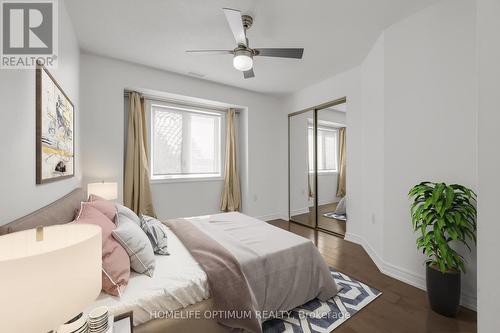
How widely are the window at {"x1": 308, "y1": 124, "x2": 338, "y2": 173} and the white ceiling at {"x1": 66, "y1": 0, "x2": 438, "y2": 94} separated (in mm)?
1075

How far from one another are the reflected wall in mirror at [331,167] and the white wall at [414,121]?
722mm

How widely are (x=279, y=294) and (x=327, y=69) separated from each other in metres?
3.19

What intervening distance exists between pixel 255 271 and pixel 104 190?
2285mm

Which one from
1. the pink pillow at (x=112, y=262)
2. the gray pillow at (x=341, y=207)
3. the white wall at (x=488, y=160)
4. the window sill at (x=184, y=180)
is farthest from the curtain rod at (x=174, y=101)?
the white wall at (x=488, y=160)

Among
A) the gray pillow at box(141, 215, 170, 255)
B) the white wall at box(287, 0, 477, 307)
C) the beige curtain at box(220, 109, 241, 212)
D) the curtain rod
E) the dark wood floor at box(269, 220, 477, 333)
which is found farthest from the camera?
the beige curtain at box(220, 109, 241, 212)

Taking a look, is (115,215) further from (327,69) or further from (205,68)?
(327,69)

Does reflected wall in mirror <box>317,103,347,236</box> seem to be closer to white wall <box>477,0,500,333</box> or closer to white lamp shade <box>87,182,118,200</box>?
white wall <box>477,0,500,333</box>

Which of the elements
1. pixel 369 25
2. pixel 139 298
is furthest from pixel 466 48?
pixel 139 298

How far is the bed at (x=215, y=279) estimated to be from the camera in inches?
47.2

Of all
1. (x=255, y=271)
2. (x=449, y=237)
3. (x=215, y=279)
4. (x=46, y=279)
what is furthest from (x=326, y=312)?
(x=46, y=279)

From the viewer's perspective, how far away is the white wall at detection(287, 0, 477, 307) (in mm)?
1808

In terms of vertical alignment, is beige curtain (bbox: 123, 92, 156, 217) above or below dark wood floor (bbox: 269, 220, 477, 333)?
above

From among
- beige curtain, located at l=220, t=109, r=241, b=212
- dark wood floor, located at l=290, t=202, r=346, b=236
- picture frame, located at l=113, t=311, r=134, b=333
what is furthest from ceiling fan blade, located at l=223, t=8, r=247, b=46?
dark wood floor, located at l=290, t=202, r=346, b=236

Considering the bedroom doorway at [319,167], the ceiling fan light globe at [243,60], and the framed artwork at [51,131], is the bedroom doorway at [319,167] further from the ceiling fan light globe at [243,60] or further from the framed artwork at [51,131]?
the framed artwork at [51,131]
